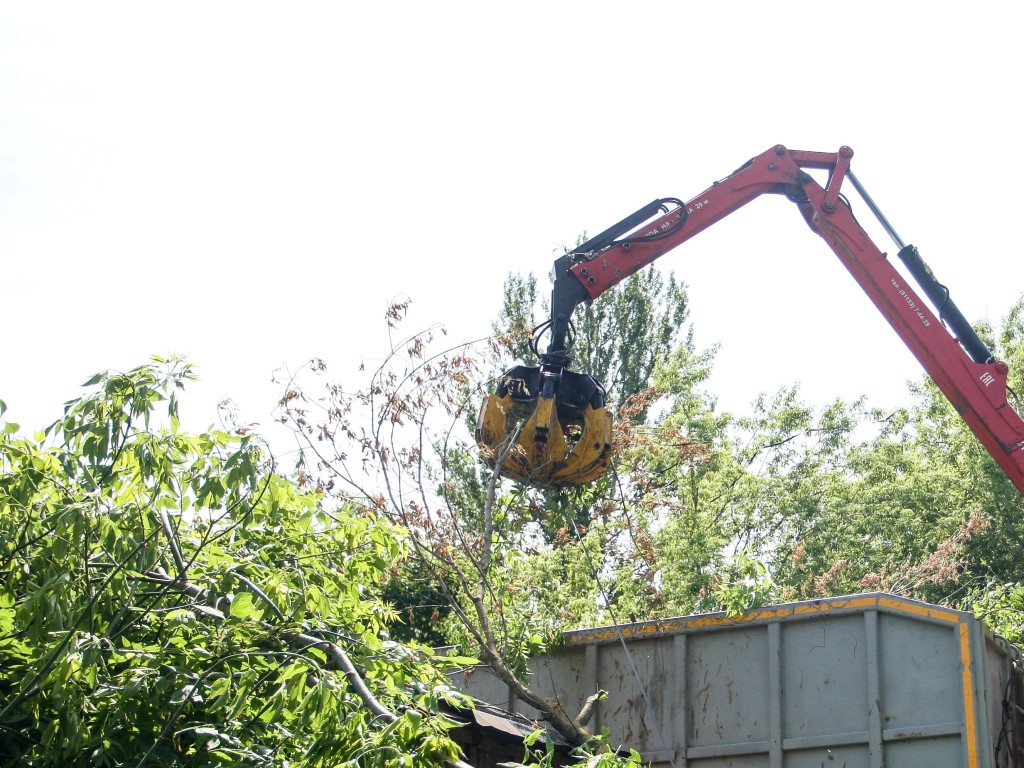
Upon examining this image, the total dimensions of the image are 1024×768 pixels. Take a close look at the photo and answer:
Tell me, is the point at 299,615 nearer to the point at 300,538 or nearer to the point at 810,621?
the point at 300,538

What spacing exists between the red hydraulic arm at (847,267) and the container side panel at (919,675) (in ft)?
7.75

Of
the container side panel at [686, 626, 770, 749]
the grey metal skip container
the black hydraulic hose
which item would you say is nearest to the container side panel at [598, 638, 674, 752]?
the grey metal skip container

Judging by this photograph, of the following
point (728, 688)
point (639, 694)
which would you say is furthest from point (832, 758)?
point (639, 694)

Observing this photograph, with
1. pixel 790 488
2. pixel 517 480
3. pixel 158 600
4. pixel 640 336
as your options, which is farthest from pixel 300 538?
pixel 640 336

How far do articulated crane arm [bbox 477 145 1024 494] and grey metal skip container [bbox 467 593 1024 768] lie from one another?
1.42 m

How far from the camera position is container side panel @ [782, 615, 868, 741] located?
276 inches

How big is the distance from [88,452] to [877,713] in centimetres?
474

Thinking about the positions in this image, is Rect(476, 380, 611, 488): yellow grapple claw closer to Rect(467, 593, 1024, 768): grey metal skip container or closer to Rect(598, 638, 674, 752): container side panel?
Rect(467, 593, 1024, 768): grey metal skip container

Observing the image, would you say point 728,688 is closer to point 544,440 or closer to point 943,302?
point 544,440

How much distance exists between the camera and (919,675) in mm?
6828

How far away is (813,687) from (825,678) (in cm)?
10

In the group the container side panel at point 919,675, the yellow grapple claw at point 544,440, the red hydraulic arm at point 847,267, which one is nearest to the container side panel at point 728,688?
the container side panel at point 919,675

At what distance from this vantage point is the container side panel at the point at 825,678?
7008 millimetres

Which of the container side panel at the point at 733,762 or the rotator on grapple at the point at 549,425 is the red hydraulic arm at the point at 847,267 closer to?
the rotator on grapple at the point at 549,425
